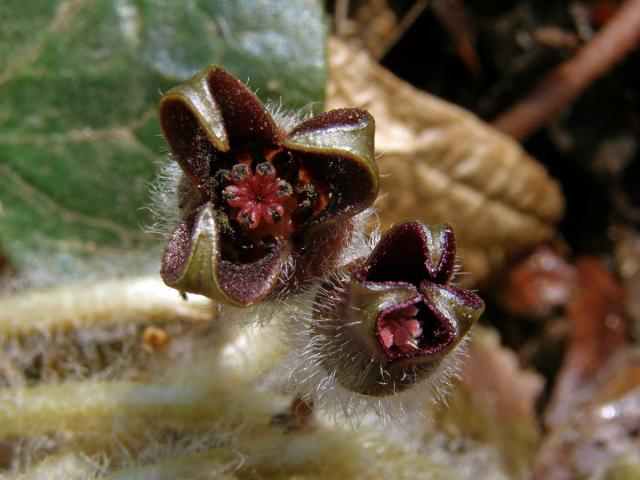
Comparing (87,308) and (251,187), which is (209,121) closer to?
(251,187)

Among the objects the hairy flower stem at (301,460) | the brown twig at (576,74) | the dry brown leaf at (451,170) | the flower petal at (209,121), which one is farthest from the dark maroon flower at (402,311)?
the brown twig at (576,74)

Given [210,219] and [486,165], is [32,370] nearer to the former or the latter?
[210,219]

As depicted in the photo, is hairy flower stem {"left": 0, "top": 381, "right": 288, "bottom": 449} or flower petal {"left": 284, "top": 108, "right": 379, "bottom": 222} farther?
hairy flower stem {"left": 0, "top": 381, "right": 288, "bottom": 449}

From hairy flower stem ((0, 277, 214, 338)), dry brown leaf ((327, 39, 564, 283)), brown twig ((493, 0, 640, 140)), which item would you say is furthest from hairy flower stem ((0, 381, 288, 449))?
brown twig ((493, 0, 640, 140))

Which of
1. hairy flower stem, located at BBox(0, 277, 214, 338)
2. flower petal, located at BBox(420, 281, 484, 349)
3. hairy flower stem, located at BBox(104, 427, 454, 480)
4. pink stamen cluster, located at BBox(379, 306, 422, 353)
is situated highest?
flower petal, located at BBox(420, 281, 484, 349)

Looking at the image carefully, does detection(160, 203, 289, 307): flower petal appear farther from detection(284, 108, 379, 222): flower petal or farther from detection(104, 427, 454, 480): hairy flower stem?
detection(104, 427, 454, 480): hairy flower stem

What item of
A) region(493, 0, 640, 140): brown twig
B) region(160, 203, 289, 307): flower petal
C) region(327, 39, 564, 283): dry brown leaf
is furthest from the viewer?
region(493, 0, 640, 140): brown twig

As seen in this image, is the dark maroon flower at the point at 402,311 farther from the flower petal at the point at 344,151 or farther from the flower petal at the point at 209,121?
the flower petal at the point at 209,121
